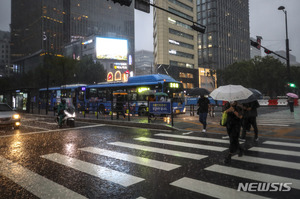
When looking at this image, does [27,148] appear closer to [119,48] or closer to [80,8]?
[119,48]

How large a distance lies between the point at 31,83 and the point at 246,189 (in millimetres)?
70238

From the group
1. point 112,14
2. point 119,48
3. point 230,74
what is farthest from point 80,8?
point 230,74

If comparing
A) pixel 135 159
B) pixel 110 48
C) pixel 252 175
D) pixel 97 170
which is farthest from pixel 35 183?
pixel 110 48

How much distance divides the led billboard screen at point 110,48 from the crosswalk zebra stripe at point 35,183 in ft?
216

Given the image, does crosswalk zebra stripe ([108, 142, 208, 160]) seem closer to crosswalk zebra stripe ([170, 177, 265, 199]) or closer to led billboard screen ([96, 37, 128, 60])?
crosswalk zebra stripe ([170, 177, 265, 199])

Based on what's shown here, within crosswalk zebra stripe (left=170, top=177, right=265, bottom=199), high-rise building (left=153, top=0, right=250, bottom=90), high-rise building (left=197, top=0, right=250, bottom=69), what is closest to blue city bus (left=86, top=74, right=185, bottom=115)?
crosswalk zebra stripe (left=170, top=177, right=265, bottom=199)

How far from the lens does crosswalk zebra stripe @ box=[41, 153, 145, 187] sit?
401 centimetres

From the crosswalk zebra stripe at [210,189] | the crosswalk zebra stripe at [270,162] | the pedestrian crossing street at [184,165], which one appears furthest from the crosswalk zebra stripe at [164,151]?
the crosswalk zebra stripe at [210,189]

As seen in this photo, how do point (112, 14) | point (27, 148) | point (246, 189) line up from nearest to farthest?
point (246, 189)
point (27, 148)
point (112, 14)

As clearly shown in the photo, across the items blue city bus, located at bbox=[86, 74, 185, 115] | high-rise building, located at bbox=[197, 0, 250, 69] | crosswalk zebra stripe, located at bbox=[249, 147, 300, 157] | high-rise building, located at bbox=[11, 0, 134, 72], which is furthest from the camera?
high-rise building, located at bbox=[11, 0, 134, 72]

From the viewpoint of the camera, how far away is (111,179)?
409cm

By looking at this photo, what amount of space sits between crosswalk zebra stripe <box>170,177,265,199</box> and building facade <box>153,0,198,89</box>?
203 feet

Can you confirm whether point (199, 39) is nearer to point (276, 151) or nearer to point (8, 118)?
point (8, 118)

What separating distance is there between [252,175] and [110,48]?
226ft
